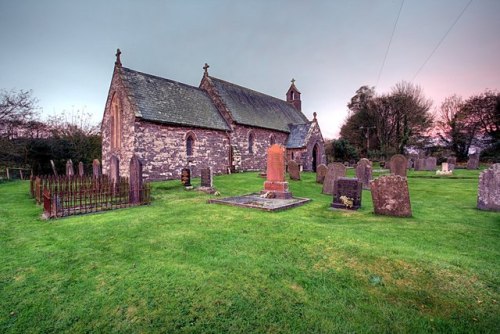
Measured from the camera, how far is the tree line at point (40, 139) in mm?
19344

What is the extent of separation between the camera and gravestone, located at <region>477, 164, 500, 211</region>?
7.73 meters

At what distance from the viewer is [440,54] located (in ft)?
34.7

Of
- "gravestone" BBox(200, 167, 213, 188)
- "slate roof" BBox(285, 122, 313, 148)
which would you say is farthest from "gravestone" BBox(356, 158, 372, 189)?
"slate roof" BBox(285, 122, 313, 148)

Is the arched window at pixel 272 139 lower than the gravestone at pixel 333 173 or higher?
higher

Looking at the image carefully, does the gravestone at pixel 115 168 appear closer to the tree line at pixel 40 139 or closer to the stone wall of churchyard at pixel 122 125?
the stone wall of churchyard at pixel 122 125

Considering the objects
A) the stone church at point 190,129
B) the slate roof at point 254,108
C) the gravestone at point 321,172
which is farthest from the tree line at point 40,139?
the gravestone at point 321,172

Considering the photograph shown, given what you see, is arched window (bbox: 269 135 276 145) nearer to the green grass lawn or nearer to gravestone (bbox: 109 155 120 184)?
gravestone (bbox: 109 155 120 184)

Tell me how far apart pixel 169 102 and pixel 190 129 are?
2527 millimetres

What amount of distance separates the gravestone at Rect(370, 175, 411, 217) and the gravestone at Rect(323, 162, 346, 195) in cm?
394

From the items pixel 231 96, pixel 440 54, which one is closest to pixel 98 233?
pixel 440 54

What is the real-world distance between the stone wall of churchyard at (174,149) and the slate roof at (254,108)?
138 inches

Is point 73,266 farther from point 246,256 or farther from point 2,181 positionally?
point 2,181

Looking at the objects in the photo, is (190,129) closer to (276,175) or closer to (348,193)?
(276,175)

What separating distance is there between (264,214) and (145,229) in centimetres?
326
